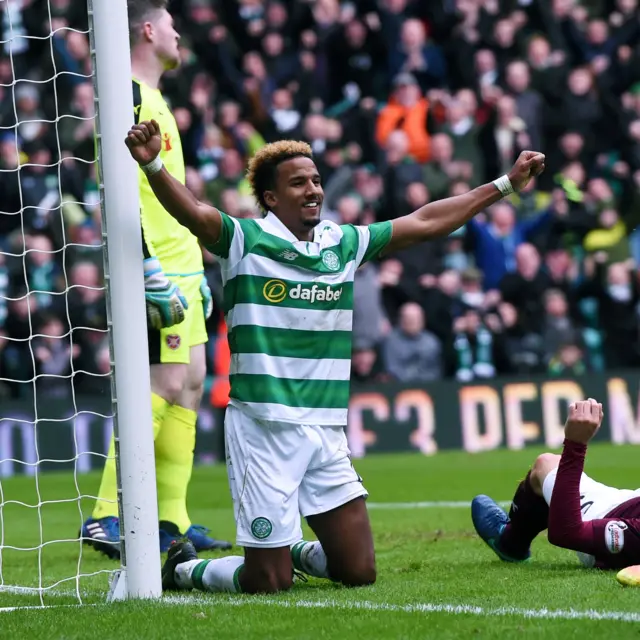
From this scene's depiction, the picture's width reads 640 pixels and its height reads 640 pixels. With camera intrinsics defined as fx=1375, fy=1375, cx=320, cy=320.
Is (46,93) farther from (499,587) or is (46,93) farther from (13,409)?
(499,587)

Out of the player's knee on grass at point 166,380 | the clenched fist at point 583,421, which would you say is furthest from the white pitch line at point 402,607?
the player's knee on grass at point 166,380

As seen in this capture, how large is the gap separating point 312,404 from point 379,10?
1209 centimetres

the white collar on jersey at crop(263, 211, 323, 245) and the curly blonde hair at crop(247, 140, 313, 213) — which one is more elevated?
the curly blonde hair at crop(247, 140, 313, 213)

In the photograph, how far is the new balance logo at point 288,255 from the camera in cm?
536

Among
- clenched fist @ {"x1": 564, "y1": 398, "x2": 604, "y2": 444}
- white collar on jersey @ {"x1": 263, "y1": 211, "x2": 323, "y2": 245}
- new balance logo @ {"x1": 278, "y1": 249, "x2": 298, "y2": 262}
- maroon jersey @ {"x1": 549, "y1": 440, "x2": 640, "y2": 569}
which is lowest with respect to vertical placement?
maroon jersey @ {"x1": 549, "y1": 440, "x2": 640, "y2": 569}

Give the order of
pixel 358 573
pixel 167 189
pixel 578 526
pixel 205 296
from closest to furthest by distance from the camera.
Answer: pixel 167 189 → pixel 578 526 → pixel 358 573 → pixel 205 296

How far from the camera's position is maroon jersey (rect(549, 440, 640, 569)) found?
199 inches

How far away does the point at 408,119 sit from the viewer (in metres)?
15.5

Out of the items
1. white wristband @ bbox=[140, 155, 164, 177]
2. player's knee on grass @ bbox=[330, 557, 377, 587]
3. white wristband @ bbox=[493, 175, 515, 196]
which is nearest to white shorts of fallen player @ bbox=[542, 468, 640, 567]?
player's knee on grass @ bbox=[330, 557, 377, 587]

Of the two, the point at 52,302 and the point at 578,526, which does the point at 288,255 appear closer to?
the point at 578,526

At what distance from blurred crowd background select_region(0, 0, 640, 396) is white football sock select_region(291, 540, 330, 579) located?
735cm

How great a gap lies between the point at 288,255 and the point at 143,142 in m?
0.81

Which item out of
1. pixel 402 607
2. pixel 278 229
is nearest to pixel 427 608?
pixel 402 607

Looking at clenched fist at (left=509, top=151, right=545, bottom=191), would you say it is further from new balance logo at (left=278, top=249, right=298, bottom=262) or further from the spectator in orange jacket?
the spectator in orange jacket
